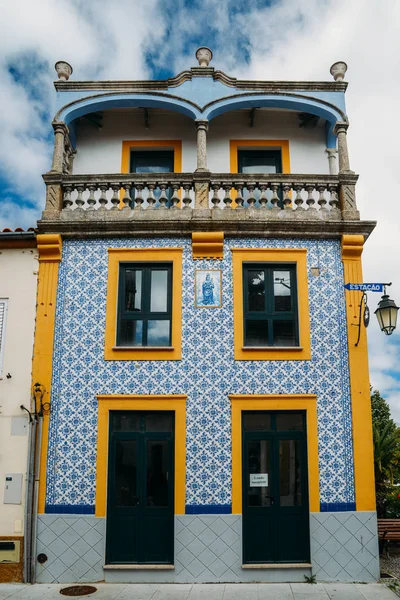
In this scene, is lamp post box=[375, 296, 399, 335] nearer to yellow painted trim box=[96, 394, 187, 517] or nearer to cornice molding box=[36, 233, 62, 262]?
yellow painted trim box=[96, 394, 187, 517]

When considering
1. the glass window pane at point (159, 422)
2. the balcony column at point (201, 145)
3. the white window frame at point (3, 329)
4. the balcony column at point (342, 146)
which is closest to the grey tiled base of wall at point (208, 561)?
the glass window pane at point (159, 422)

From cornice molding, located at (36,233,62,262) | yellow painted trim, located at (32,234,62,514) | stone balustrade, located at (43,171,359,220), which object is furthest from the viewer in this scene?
stone balustrade, located at (43,171,359,220)

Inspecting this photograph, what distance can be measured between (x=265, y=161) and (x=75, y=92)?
14.6 ft

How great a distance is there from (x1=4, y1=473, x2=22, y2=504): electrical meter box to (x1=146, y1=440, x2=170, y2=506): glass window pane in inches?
90.9

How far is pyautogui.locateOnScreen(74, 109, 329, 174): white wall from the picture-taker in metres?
12.4

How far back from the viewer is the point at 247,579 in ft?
30.6

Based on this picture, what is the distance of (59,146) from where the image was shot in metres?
11.3

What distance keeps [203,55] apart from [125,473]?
352 inches

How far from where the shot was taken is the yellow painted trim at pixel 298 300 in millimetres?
10164

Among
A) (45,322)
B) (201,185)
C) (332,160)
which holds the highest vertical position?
(332,160)

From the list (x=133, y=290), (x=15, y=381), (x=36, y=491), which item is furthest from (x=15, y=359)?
(x=133, y=290)

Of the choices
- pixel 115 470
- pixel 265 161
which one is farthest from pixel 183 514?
pixel 265 161

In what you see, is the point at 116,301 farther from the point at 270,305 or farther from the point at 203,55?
the point at 203,55

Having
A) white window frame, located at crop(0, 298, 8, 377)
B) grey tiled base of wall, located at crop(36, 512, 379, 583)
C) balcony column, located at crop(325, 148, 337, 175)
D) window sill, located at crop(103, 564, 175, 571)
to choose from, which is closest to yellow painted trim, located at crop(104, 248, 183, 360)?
white window frame, located at crop(0, 298, 8, 377)
